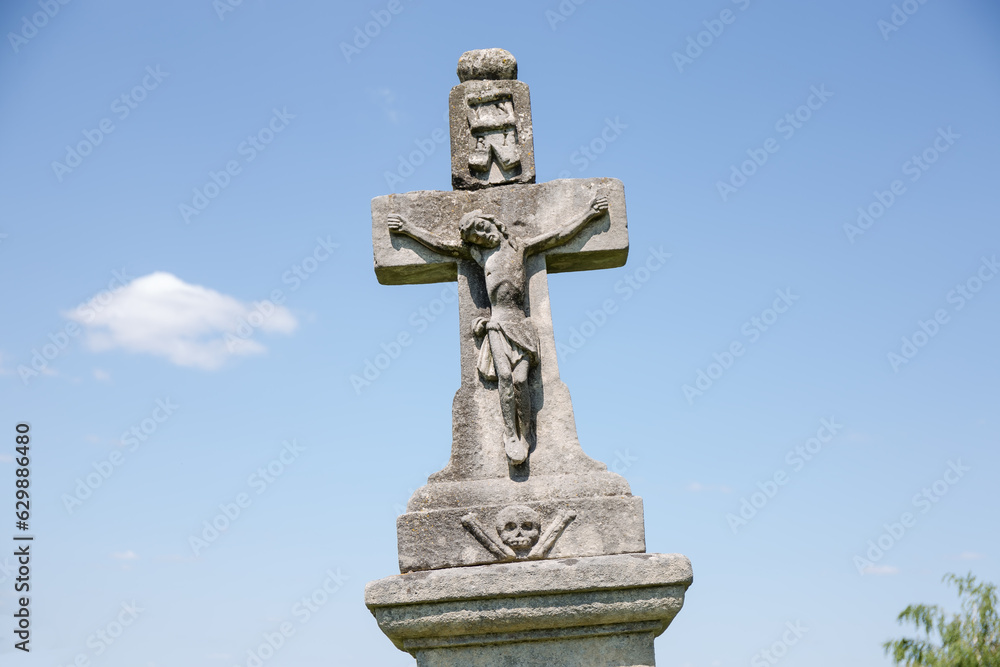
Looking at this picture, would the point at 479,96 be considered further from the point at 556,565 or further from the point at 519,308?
the point at 556,565

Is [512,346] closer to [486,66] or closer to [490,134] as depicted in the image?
[490,134]

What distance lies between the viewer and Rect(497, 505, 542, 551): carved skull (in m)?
4.95

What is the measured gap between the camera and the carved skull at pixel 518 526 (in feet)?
16.2

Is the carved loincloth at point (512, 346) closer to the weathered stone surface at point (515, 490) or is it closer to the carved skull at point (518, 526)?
the weathered stone surface at point (515, 490)

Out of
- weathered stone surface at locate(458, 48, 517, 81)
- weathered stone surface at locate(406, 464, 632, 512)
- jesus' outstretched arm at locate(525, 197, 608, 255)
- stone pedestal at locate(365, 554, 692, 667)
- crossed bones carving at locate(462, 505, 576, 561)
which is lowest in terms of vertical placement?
stone pedestal at locate(365, 554, 692, 667)

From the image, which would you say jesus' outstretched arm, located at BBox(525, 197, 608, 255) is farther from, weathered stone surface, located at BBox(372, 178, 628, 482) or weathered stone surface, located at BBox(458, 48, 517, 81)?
weathered stone surface, located at BBox(458, 48, 517, 81)

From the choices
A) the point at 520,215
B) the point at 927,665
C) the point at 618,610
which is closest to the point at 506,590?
the point at 618,610

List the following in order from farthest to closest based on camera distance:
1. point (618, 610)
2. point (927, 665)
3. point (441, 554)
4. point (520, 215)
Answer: point (927, 665) → point (520, 215) → point (441, 554) → point (618, 610)

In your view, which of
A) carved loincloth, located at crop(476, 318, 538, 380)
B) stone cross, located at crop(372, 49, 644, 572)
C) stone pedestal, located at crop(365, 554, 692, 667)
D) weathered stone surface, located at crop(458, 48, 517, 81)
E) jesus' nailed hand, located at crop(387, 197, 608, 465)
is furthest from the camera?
weathered stone surface, located at crop(458, 48, 517, 81)

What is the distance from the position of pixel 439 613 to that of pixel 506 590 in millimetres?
399

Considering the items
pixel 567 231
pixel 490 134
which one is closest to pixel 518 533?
pixel 567 231

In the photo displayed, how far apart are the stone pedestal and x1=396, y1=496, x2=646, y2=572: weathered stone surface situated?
0.13 metres

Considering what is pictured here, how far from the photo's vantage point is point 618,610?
468 centimetres

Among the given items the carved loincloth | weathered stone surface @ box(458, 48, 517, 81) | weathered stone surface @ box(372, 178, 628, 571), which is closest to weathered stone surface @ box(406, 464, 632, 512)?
weathered stone surface @ box(372, 178, 628, 571)
